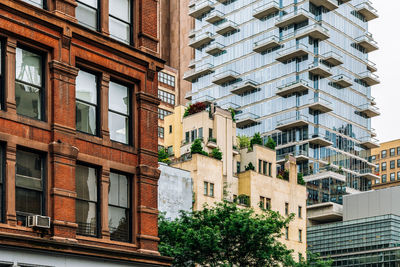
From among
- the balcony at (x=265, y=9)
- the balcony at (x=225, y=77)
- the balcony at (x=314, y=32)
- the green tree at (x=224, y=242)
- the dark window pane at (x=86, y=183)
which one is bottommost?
the green tree at (x=224, y=242)

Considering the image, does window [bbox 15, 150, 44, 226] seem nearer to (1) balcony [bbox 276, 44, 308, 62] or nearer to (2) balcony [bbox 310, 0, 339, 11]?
Result: (1) balcony [bbox 276, 44, 308, 62]

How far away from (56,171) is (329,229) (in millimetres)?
93775

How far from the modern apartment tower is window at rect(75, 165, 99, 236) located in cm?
10131

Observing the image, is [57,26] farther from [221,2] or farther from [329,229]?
[221,2]

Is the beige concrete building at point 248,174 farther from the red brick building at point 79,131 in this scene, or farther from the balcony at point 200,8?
the red brick building at point 79,131

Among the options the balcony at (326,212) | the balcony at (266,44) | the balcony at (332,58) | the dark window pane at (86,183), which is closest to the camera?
the dark window pane at (86,183)

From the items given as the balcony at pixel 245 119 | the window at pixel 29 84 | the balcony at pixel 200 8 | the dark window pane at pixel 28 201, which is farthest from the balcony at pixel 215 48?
the dark window pane at pixel 28 201

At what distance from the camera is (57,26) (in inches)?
982

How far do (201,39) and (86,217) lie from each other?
122m

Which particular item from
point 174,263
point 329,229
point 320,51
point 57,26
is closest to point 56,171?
point 57,26

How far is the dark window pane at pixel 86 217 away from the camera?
25.1 m

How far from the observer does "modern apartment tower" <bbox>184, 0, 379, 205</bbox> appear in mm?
129500

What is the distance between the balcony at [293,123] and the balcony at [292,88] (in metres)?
4.45

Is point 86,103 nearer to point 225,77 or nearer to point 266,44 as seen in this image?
point 266,44
